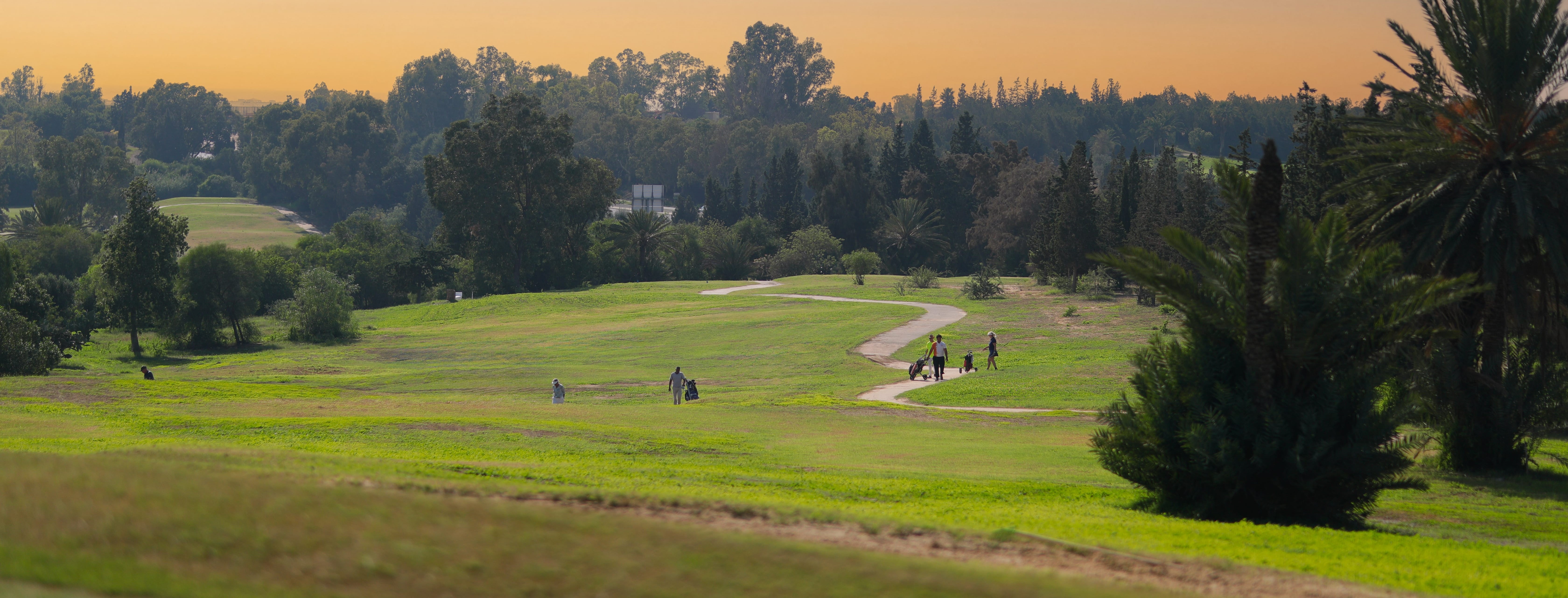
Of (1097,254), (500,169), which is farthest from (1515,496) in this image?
(500,169)

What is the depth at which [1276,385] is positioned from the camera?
14.0 metres

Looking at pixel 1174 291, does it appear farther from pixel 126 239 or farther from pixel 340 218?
pixel 340 218

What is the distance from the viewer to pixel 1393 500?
1645 centimetres

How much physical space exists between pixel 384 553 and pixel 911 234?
89.0 m

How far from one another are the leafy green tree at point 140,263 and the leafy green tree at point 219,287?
1.66m

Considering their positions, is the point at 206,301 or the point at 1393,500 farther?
the point at 206,301

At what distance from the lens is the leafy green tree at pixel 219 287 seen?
193ft

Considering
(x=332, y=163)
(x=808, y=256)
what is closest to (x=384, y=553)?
(x=808, y=256)

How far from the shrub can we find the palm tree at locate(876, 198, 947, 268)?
984 centimetres

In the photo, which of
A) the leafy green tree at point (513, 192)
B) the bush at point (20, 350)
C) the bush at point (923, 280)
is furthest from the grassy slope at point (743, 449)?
the leafy green tree at point (513, 192)

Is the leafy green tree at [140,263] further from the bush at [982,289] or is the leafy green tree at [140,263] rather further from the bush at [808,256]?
the bush at [808,256]

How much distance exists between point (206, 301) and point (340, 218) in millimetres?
113511

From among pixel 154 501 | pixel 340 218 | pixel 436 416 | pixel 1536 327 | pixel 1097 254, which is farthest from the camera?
pixel 340 218

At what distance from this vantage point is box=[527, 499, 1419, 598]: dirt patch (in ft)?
27.3
